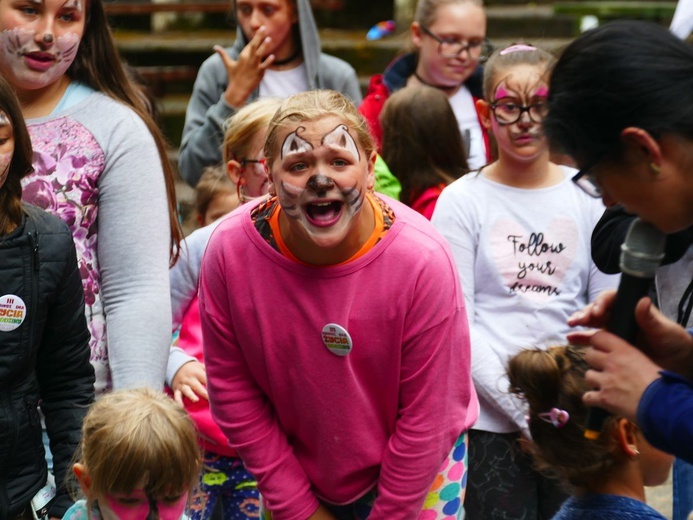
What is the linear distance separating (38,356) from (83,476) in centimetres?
44

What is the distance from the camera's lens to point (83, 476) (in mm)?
2920

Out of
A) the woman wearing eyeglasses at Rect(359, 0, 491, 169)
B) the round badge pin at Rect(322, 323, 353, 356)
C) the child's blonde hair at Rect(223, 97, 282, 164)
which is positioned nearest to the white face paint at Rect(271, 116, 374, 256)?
the round badge pin at Rect(322, 323, 353, 356)

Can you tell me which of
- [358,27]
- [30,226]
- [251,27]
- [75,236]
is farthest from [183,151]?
A: [358,27]

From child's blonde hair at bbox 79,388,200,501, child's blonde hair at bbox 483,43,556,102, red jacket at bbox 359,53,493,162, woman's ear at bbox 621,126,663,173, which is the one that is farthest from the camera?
red jacket at bbox 359,53,493,162

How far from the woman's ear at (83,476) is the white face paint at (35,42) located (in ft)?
4.13

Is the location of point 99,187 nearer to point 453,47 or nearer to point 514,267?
point 514,267

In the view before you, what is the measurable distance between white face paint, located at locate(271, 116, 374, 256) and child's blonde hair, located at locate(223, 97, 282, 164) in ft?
4.35

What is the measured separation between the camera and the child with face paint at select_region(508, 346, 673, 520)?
10.0 feet

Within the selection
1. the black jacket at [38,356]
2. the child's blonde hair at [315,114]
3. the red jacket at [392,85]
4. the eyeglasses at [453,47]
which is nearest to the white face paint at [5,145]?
the black jacket at [38,356]

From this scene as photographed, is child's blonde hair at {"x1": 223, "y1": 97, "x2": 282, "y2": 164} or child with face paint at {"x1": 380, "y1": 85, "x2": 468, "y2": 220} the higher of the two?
child's blonde hair at {"x1": 223, "y1": 97, "x2": 282, "y2": 164}

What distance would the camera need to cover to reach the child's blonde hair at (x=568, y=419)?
307 centimetres

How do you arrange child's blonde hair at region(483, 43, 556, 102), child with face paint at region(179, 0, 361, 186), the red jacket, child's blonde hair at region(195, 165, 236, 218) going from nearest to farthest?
child's blonde hair at region(483, 43, 556, 102)
child's blonde hair at region(195, 165, 236, 218)
child with face paint at region(179, 0, 361, 186)
the red jacket

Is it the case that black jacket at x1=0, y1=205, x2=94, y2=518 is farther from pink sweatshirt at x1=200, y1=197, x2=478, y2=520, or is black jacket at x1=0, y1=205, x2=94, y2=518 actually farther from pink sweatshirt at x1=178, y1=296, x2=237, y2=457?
pink sweatshirt at x1=178, y1=296, x2=237, y2=457

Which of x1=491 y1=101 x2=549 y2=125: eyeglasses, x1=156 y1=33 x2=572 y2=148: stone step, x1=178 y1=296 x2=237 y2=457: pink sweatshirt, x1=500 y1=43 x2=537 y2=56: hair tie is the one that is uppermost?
x1=500 y1=43 x2=537 y2=56: hair tie
